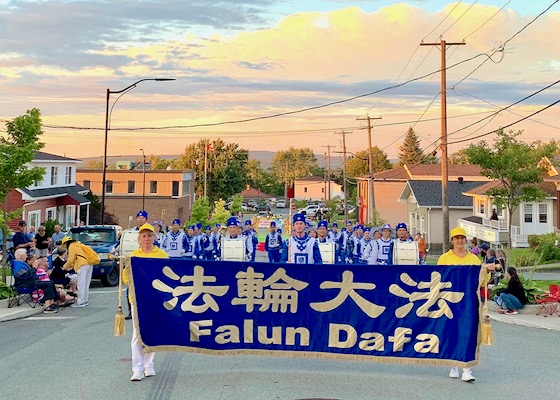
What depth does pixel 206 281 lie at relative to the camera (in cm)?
859

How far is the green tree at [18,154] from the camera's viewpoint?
56.9 feet

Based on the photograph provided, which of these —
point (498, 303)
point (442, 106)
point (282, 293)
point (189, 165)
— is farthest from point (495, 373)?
point (189, 165)

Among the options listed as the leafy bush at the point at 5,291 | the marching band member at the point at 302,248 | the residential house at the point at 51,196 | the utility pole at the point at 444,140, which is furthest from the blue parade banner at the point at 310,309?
the residential house at the point at 51,196

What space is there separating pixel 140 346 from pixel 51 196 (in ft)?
109

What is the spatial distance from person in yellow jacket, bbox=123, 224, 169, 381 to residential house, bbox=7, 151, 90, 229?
2878 cm

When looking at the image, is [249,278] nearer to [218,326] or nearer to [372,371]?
[218,326]

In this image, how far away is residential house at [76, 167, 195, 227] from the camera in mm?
68812

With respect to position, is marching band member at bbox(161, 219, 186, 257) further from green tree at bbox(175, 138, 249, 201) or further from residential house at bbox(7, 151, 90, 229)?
green tree at bbox(175, 138, 249, 201)

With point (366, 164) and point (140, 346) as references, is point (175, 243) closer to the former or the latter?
point (140, 346)

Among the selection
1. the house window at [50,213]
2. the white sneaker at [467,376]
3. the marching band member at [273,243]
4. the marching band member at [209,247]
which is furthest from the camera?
the house window at [50,213]

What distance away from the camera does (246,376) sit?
8.35 metres

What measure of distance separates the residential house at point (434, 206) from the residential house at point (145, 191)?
2554 centimetres

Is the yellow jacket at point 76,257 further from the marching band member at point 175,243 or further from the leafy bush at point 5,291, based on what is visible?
the marching band member at point 175,243

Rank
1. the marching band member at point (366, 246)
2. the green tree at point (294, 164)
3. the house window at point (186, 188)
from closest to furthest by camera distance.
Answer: the marching band member at point (366, 246), the house window at point (186, 188), the green tree at point (294, 164)
